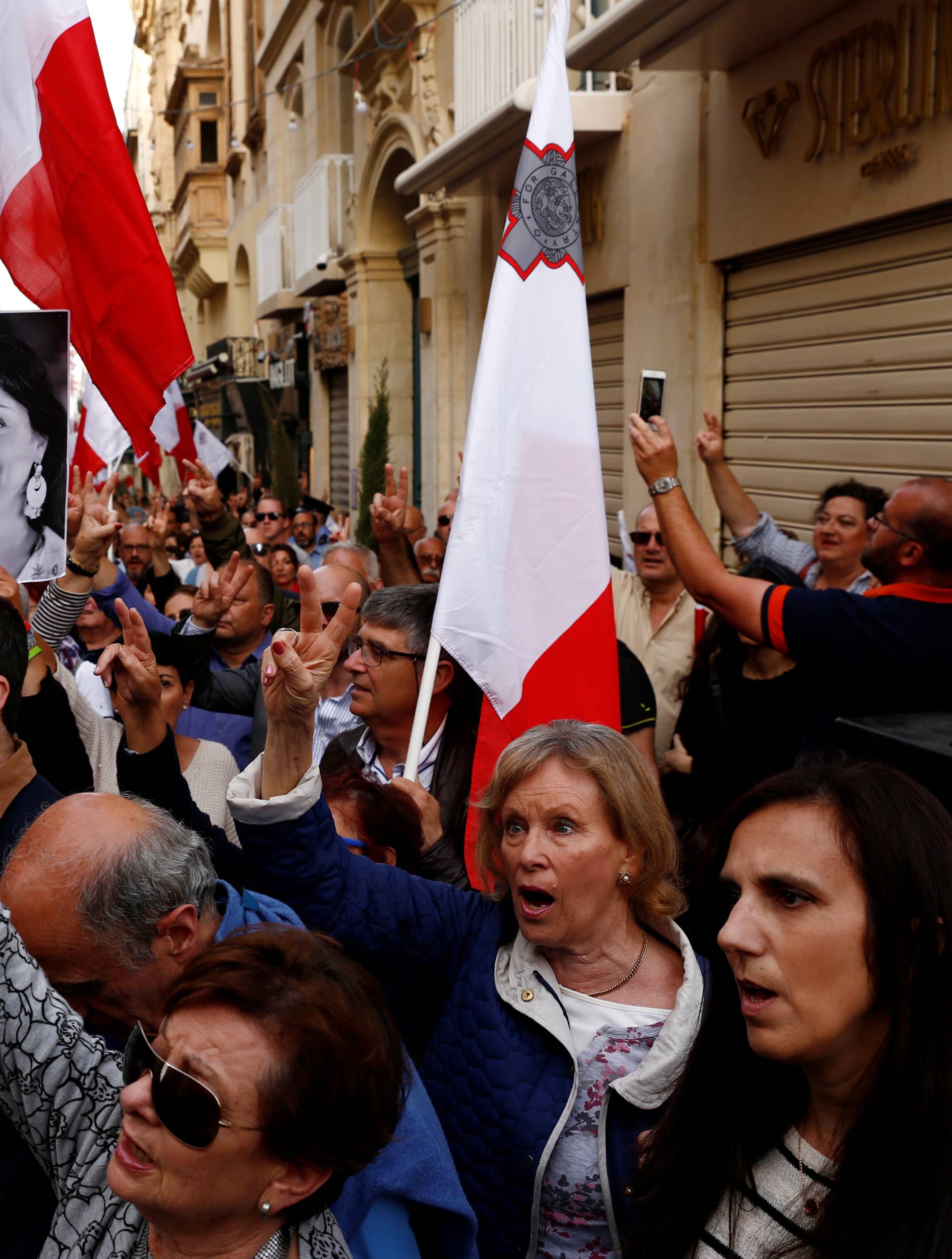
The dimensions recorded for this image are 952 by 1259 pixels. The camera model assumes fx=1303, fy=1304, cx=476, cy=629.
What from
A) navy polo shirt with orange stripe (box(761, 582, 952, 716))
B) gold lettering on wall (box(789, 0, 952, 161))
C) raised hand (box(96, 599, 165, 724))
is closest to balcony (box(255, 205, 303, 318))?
gold lettering on wall (box(789, 0, 952, 161))

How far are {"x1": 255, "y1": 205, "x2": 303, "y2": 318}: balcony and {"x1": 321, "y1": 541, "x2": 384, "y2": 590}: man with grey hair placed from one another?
16220 millimetres

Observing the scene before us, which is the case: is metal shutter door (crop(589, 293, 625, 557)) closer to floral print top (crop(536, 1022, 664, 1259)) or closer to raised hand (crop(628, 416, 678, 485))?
raised hand (crop(628, 416, 678, 485))

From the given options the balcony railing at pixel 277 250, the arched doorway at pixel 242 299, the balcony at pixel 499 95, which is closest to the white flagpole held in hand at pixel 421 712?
the balcony at pixel 499 95

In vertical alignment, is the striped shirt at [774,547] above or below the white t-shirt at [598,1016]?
above

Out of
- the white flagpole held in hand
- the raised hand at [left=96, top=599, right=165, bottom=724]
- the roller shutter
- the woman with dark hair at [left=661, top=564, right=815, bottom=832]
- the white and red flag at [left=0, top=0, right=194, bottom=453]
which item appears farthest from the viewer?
the roller shutter

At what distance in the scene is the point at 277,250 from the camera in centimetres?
2280

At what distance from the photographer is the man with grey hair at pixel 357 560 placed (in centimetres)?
574

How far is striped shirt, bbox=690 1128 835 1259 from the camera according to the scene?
1.71 m

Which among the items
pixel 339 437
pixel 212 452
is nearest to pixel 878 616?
pixel 212 452

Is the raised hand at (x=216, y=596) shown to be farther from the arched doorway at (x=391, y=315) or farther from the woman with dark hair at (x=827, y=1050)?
the arched doorway at (x=391, y=315)

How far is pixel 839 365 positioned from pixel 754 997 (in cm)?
585

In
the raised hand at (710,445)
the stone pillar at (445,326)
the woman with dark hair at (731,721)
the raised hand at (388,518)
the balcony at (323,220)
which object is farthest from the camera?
the balcony at (323,220)

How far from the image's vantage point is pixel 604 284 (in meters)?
9.98

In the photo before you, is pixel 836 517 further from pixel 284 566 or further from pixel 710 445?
pixel 284 566
